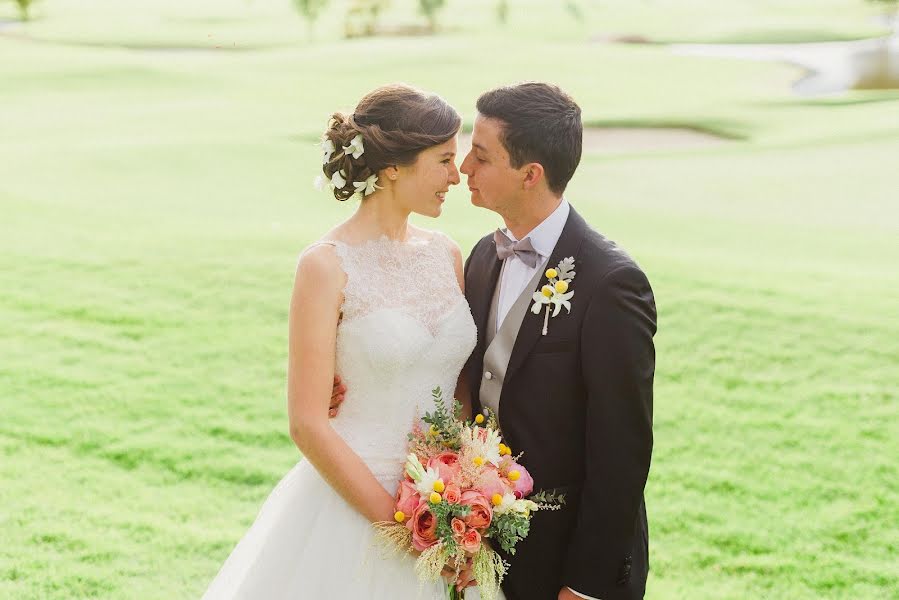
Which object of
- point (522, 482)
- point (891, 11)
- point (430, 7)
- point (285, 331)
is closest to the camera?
point (522, 482)

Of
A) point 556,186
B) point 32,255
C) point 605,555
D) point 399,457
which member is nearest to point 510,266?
point 556,186

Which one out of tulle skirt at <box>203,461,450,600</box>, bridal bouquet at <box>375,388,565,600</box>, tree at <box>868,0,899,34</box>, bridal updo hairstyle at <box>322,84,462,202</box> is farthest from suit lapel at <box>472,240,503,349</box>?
tree at <box>868,0,899,34</box>

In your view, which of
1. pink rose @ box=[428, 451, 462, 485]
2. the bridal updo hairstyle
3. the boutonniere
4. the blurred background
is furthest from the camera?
the blurred background

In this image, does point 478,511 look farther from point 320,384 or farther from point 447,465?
point 320,384

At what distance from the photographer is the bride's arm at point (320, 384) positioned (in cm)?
363

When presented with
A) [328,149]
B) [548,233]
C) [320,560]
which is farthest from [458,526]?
[328,149]

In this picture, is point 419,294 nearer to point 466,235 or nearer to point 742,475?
point 742,475

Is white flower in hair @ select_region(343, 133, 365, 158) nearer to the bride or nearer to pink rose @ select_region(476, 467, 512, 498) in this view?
the bride

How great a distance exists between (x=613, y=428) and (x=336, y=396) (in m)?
1.18

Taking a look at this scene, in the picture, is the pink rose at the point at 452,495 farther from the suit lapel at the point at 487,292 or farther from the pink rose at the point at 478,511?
the suit lapel at the point at 487,292

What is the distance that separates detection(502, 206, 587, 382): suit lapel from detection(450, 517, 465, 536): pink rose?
65 centimetres

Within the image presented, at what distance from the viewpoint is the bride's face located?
388 cm

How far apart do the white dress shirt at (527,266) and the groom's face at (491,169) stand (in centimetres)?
17

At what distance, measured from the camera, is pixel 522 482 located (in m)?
3.58
